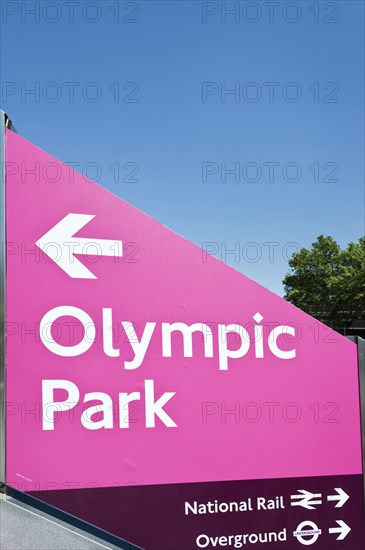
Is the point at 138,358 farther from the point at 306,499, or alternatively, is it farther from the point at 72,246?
the point at 306,499

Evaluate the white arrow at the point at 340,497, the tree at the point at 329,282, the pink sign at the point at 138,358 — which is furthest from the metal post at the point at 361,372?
the tree at the point at 329,282

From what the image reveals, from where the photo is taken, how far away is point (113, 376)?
2480 mm

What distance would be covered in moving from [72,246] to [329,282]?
38083mm

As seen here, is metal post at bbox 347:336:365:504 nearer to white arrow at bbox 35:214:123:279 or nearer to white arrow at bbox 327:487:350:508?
white arrow at bbox 327:487:350:508

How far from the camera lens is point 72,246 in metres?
2.51

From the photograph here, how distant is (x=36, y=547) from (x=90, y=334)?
94 centimetres

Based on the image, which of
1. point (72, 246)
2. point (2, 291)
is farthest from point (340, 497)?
point (2, 291)

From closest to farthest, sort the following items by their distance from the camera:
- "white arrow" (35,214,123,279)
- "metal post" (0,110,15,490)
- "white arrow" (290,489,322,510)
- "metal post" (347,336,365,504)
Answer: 1. "metal post" (0,110,15,490)
2. "white arrow" (35,214,123,279)
3. "white arrow" (290,489,322,510)
4. "metal post" (347,336,365,504)

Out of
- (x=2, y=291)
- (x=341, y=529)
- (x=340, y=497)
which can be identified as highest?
(x=2, y=291)

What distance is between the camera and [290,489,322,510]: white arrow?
2.67 m

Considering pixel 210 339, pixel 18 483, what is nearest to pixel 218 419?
pixel 210 339

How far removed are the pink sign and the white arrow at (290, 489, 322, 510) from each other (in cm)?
10

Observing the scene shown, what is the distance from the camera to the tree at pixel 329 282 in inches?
1512


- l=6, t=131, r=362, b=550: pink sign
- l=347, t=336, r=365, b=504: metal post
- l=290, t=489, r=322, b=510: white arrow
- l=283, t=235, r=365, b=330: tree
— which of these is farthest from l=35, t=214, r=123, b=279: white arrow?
l=283, t=235, r=365, b=330: tree
